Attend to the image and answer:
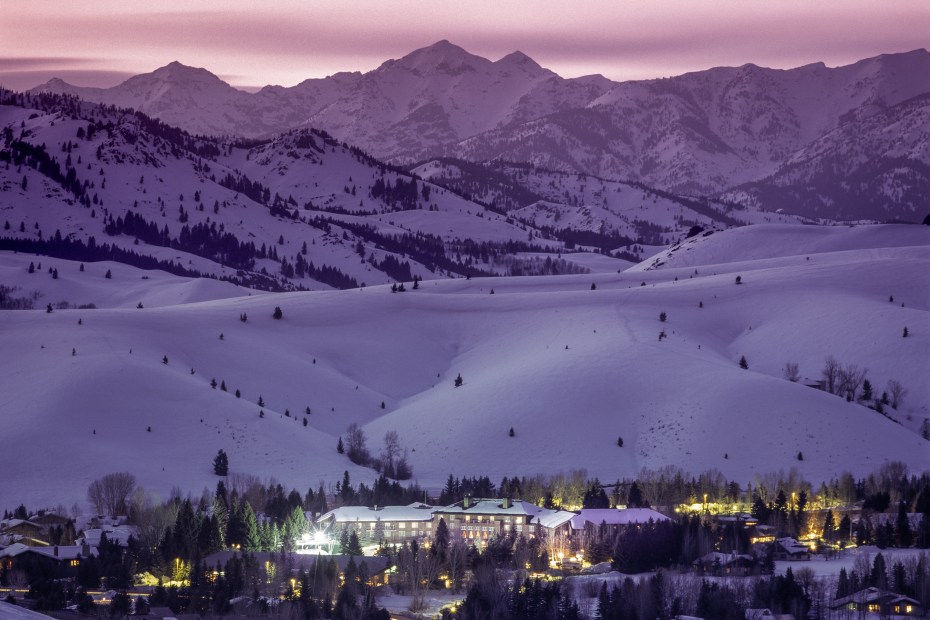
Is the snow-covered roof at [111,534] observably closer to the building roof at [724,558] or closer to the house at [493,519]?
the house at [493,519]

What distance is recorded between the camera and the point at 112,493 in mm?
131500

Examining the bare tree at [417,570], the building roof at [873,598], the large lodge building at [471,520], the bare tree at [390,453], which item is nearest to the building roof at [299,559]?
the bare tree at [417,570]

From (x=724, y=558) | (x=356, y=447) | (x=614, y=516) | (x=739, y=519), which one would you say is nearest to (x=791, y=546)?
(x=739, y=519)

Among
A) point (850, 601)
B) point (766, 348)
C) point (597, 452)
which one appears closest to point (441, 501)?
point (597, 452)

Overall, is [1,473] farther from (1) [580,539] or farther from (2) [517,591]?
(2) [517,591]

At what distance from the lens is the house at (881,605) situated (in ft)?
299

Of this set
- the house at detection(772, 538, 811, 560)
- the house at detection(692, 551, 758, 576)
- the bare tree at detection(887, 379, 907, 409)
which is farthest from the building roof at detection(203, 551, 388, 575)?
the bare tree at detection(887, 379, 907, 409)

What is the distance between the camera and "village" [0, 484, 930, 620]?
92062 millimetres

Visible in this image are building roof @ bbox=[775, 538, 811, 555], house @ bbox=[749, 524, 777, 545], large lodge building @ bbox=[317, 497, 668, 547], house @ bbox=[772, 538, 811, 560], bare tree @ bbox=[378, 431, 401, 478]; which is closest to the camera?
house @ bbox=[772, 538, 811, 560]

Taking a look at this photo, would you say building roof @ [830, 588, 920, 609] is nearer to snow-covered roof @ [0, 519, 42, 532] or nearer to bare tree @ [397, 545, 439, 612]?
bare tree @ [397, 545, 439, 612]

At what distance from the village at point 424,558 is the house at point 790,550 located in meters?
0.18

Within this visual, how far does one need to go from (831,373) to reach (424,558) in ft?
301

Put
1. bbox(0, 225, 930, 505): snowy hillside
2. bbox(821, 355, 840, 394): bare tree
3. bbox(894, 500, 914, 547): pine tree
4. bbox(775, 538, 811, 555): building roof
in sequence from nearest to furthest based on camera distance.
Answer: bbox(894, 500, 914, 547): pine tree → bbox(775, 538, 811, 555): building roof → bbox(0, 225, 930, 505): snowy hillside → bbox(821, 355, 840, 394): bare tree

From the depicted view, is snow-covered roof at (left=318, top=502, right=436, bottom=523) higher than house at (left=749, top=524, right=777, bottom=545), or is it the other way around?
snow-covered roof at (left=318, top=502, right=436, bottom=523)
